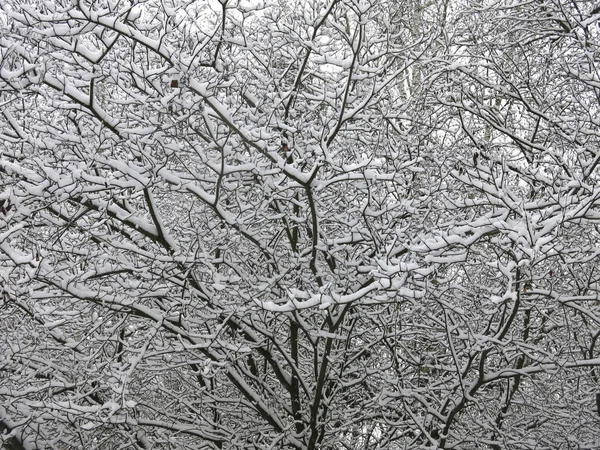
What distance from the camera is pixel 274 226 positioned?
5258mm

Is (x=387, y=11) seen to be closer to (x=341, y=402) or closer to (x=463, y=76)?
(x=463, y=76)

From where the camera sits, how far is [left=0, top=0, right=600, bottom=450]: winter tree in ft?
11.5

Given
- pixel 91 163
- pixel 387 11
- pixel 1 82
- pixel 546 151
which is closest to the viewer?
pixel 1 82

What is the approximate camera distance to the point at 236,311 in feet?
13.2

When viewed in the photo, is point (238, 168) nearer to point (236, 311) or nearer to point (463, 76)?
point (236, 311)

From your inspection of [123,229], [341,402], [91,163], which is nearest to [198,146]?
[91,163]

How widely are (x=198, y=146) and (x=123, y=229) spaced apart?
110 cm

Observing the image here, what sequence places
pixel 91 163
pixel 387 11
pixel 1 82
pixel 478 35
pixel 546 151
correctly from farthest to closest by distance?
pixel 478 35
pixel 387 11
pixel 546 151
pixel 91 163
pixel 1 82

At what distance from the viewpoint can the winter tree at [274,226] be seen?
3.50 metres

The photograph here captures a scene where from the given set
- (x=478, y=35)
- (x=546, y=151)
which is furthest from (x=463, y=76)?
(x=546, y=151)

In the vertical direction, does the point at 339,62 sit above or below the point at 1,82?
above

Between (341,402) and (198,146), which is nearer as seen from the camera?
(198,146)

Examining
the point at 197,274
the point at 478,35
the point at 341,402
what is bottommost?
the point at 341,402

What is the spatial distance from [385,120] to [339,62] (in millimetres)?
1365
